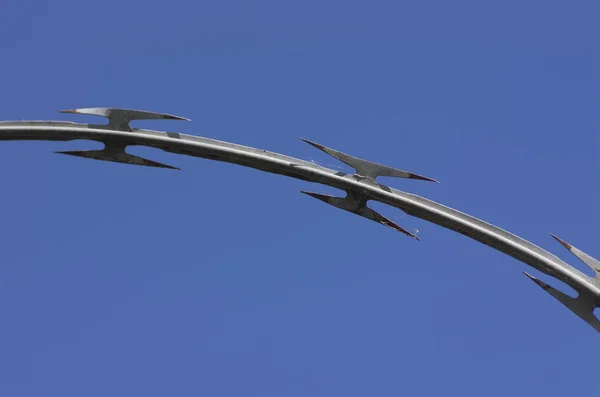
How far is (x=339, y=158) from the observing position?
13828 millimetres

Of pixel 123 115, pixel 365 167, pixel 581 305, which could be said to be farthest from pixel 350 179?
pixel 581 305

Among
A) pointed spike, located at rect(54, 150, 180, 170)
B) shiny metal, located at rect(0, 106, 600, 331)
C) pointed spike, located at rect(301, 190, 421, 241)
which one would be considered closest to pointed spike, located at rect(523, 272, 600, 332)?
shiny metal, located at rect(0, 106, 600, 331)

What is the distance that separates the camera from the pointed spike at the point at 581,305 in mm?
13555

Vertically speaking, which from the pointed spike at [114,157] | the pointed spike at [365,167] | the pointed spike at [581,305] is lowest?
the pointed spike at [581,305]

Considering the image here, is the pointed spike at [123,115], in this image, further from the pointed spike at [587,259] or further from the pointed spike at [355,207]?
the pointed spike at [587,259]

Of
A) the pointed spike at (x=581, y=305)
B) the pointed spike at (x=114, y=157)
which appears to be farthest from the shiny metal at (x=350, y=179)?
the pointed spike at (x=114, y=157)

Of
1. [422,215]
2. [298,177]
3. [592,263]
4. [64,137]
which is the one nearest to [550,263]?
[592,263]

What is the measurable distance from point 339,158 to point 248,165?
1.42m

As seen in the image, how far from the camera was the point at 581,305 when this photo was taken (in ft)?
44.7

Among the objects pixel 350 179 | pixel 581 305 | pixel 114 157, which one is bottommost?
pixel 581 305

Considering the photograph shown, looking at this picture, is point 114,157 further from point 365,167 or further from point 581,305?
point 581,305

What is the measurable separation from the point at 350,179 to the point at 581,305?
405 centimetres

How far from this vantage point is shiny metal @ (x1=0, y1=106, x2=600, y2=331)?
44.0 ft

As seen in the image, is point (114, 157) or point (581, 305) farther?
point (114, 157)
